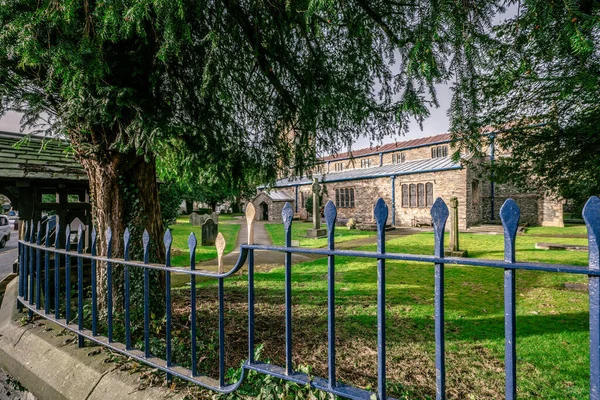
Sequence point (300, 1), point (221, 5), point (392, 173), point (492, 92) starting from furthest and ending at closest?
1. point (392, 173)
2. point (492, 92)
3. point (221, 5)
4. point (300, 1)

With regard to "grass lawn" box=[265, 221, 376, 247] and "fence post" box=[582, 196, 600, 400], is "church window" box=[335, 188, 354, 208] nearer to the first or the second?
"grass lawn" box=[265, 221, 376, 247]

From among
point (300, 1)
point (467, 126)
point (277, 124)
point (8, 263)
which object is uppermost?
point (300, 1)

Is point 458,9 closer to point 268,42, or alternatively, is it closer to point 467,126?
point 467,126

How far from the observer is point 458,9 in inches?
96.1

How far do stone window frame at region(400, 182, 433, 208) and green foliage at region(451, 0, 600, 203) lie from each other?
15406 mm

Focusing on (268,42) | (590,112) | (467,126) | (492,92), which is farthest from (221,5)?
(590,112)

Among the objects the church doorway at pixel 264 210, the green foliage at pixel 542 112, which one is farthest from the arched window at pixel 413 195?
the green foliage at pixel 542 112

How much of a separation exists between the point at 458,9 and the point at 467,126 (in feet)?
4.07

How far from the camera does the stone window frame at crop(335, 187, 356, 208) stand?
985 inches

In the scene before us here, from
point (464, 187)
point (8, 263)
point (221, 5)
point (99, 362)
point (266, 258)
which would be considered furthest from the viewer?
point (464, 187)

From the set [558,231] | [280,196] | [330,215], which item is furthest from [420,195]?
[330,215]

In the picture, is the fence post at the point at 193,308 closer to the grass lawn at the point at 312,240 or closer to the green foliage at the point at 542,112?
the green foliage at the point at 542,112

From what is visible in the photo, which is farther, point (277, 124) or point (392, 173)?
point (392, 173)

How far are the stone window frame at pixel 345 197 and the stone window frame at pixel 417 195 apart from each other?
4.32 metres
